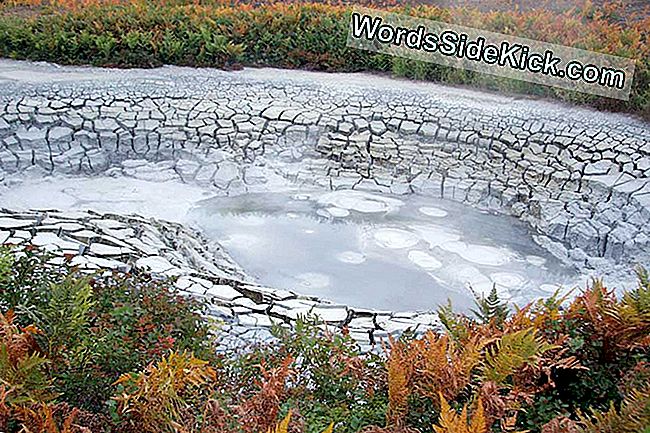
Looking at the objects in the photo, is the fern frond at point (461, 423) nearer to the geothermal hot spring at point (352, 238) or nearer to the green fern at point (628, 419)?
the green fern at point (628, 419)

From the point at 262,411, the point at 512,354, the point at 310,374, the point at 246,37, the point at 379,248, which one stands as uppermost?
the point at 246,37

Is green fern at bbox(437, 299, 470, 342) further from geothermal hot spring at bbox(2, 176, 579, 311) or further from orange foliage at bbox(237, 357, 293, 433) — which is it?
geothermal hot spring at bbox(2, 176, 579, 311)

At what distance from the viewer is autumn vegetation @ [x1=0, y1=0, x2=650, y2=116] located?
9.48 metres

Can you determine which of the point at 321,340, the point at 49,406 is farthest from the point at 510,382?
the point at 49,406

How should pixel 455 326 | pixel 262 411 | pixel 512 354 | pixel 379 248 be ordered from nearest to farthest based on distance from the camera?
pixel 262 411 < pixel 512 354 < pixel 455 326 < pixel 379 248

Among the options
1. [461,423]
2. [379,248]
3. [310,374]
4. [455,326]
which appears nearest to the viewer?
[461,423]

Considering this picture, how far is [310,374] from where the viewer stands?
324 cm

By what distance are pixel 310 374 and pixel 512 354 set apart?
1075 mm

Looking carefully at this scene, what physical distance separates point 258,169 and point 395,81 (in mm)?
3016

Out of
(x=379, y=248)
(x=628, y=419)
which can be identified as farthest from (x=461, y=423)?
(x=379, y=248)

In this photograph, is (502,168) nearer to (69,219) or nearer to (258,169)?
(258,169)

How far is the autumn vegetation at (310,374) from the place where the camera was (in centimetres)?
238

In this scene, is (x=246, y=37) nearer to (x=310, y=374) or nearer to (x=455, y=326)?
(x=310, y=374)

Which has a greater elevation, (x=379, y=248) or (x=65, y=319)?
(x=65, y=319)
